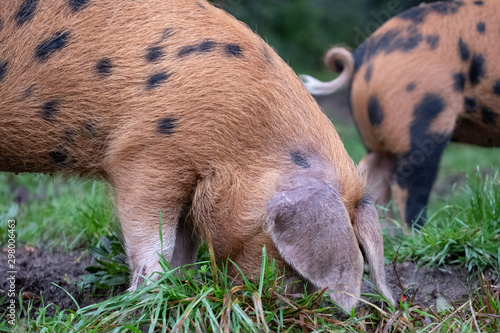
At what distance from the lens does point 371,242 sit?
9.88ft

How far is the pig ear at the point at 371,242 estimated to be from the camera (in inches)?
118

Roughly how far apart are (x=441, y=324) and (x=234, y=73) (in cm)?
159

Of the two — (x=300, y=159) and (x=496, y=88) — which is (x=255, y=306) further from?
(x=496, y=88)

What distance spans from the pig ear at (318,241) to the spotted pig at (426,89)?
212cm

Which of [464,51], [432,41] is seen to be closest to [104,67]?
[432,41]

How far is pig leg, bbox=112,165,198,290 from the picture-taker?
294 cm

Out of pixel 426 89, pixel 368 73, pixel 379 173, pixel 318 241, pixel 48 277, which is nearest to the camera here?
pixel 318 241

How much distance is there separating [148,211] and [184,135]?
0.41 meters

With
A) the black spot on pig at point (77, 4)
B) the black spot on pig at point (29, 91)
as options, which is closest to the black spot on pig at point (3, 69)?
the black spot on pig at point (29, 91)

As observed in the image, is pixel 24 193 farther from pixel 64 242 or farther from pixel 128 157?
pixel 128 157

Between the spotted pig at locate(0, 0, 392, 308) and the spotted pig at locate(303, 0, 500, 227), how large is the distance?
6.12ft

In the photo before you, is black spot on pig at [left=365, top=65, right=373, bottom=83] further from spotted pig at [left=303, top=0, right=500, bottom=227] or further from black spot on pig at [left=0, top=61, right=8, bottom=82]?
black spot on pig at [left=0, top=61, right=8, bottom=82]

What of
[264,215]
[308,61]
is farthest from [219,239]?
[308,61]

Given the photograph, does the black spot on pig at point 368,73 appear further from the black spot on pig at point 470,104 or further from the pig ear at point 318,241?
the pig ear at point 318,241
